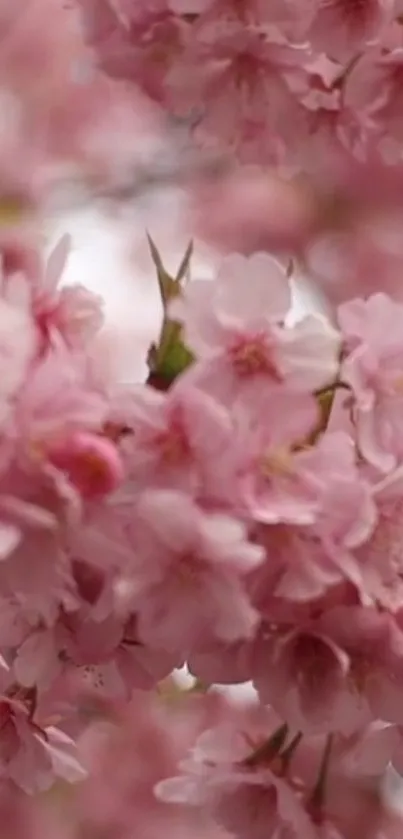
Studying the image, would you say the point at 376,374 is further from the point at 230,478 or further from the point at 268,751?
the point at 268,751

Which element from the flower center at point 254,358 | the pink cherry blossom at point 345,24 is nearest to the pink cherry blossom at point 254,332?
the flower center at point 254,358

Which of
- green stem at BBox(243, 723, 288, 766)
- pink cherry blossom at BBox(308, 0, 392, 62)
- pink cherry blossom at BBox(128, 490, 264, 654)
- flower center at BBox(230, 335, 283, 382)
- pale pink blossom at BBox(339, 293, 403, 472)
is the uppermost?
pink cherry blossom at BBox(308, 0, 392, 62)

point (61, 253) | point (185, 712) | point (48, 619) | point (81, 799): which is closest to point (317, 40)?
point (61, 253)

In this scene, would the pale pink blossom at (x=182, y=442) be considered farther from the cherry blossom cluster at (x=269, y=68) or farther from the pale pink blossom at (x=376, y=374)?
the cherry blossom cluster at (x=269, y=68)

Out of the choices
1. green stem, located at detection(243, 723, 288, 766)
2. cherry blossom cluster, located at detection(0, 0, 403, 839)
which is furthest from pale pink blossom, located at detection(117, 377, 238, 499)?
green stem, located at detection(243, 723, 288, 766)

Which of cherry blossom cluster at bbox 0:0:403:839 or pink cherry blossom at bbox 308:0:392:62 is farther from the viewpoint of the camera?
pink cherry blossom at bbox 308:0:392:62

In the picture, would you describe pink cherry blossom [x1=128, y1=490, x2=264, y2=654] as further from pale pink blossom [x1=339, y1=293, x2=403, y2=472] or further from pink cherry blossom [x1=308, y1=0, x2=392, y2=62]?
pink cherry blossom [x1=308, y1=0, x2=392, y2=62]

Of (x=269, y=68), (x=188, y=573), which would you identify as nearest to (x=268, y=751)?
(x=188, y=573)

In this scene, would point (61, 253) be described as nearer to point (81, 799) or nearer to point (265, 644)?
point (265, 644)
